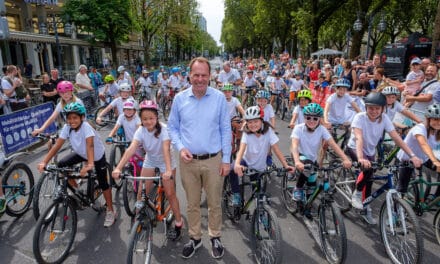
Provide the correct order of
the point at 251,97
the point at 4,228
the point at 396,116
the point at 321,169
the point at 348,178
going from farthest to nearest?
the point at 251,97 < the point at 396,116 < the point at 348,178 < the point at 4,228 < the point at 321,169

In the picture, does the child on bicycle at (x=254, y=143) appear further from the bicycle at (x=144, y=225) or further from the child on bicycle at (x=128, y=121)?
the child on bicycle at (x=128, y=121)

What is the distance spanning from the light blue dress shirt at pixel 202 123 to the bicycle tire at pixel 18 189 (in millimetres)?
2932

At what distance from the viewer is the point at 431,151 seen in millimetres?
3814

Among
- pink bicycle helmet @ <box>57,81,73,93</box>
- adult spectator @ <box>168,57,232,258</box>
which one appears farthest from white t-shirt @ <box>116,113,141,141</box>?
adult spectator @ <box>168,57,232,258</box>

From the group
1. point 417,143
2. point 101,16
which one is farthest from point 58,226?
point 101,16

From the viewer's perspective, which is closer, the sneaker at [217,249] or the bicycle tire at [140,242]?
the bicycle tire at [140,242]

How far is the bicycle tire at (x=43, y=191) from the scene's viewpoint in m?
4.17

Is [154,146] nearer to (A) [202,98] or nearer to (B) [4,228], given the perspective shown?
(A) [202,98]

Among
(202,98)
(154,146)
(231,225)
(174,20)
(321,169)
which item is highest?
(174,20)

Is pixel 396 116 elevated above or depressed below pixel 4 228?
above

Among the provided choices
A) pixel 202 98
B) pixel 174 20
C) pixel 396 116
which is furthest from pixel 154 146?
pixel 174 20

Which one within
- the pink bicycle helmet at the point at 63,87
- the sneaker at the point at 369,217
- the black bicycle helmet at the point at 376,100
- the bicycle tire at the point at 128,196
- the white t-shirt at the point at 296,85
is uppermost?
the pink bicycle helmet at the point at 63,87

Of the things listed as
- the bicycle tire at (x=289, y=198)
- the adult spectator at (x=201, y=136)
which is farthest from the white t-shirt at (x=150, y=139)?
the bicycle tire at (x=289, y=198)

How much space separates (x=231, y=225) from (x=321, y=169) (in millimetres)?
1641
